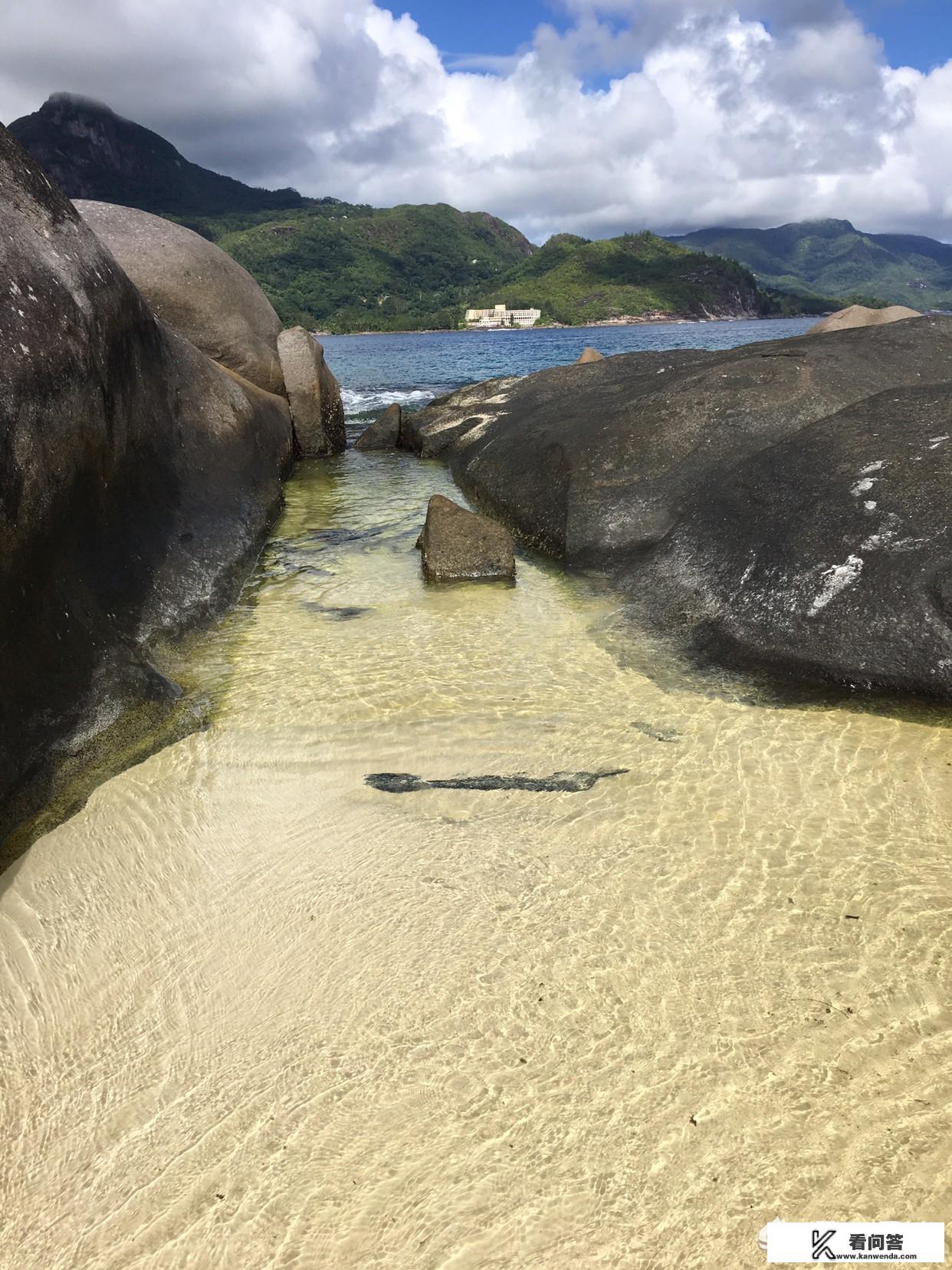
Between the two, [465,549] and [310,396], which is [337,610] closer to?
[465,549]

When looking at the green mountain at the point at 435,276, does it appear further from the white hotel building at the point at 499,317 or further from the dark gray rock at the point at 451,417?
the dark gray rock at the point at 451,417

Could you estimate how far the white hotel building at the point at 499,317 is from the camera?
129250mm

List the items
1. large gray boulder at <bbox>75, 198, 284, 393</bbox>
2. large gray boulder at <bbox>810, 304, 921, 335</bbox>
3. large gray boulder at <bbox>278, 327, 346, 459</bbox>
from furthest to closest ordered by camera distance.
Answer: large gray boulder at <bbox>810, 304, 921, 335</bbox>
large gray boulder at <bbox>278, 327, 346, 459</bbox>
large gray boulder at <bbox>75, 198, 284, 393</bbox>

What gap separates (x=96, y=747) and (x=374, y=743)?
1.51 m

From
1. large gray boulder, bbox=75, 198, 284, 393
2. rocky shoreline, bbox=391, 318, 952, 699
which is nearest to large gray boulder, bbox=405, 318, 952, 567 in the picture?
rocky shoreline, bbox=391, 318, 952, 699

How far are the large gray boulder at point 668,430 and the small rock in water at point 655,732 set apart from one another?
3.07 meters

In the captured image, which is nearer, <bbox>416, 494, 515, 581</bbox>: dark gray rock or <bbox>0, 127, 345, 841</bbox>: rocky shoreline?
<bbox>0, 127, 345, 841</bbox>: rocky shoreline

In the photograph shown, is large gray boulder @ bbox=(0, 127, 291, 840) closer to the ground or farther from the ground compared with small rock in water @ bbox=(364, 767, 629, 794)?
farther from the ground

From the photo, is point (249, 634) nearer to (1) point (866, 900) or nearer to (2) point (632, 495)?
(2) point (632, 495)

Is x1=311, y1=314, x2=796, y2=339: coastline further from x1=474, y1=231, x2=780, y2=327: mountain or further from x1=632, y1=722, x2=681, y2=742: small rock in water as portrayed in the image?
x1=632, y1=722, x2=681, y2=742: small rock in water

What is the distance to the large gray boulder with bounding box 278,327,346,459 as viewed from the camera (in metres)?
13.9

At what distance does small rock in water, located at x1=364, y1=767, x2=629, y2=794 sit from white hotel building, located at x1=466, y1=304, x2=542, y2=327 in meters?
133

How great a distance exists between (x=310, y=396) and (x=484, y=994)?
43.1 feet
